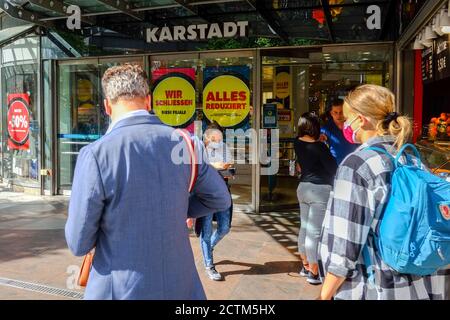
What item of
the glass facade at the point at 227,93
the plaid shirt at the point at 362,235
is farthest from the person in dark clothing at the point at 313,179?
the glass facade at the point at 227,93

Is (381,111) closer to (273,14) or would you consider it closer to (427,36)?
(427,36)

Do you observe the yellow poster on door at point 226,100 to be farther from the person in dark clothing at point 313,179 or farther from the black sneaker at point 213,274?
the black sneaker at point 213,274

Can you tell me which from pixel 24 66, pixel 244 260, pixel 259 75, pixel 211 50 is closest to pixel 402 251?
pixel 244 260

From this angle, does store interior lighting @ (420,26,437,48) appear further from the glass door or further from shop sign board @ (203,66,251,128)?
the glass door

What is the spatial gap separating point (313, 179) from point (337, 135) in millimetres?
734

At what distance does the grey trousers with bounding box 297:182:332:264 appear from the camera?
13.9 feet

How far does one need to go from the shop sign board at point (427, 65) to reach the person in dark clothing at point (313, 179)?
196cm

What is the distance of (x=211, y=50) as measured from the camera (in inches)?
303

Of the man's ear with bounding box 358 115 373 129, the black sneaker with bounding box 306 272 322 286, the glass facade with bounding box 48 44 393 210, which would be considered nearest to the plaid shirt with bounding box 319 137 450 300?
the man's ear with bounding box 358 115 373 129

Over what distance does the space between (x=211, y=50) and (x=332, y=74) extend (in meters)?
2.91

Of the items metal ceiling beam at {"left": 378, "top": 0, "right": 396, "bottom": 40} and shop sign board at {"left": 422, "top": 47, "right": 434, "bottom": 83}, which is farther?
metal ceiling beam at {"left": 378, "top": 0, "right": 396, "bottom": 40}

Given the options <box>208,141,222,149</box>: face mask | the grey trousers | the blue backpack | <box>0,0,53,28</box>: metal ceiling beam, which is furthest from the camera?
<box>0,0,53,28</box>: metal ceiling beam

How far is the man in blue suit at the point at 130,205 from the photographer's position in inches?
68.5
